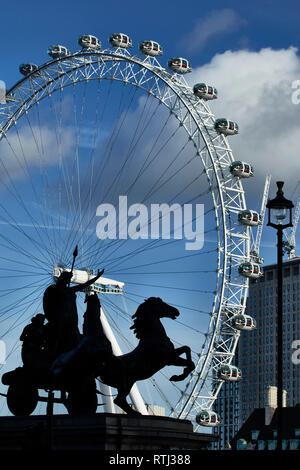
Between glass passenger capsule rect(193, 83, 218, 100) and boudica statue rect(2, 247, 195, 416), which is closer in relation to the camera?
boudica statue rect(2, 247, 195, 416)

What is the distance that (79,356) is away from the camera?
30203 millimetres

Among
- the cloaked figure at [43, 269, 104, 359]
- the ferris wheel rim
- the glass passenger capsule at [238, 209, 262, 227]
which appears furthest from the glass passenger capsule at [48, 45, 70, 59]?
the cloaked figure at [43, 269, 104, 359]

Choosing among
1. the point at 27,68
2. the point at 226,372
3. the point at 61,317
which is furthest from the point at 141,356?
the point at 27,68

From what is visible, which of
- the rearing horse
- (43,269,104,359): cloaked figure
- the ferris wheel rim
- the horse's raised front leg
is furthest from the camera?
the ferris wheel rim

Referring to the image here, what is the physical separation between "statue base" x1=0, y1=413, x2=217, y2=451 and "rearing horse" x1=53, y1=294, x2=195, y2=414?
4.39ft

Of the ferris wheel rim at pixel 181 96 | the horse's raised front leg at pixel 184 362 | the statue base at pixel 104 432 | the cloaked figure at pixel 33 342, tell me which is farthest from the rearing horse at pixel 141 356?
the ferris wheel rim at pixel 181 96

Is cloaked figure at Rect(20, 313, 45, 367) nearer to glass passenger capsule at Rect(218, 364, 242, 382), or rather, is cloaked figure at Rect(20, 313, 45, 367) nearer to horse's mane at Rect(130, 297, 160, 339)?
horse's mane at Rect(130, 297, 160, 339)

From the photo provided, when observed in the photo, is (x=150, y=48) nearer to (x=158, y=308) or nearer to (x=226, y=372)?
(x=226, y=372)

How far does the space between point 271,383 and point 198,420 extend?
359 ft

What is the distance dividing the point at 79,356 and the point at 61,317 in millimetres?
2230

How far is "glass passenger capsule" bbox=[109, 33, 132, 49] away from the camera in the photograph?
189 feet

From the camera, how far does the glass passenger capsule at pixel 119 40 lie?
57562mm

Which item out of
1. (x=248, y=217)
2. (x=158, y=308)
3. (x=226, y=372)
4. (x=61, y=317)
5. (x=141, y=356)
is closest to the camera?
(x=141, y=356)

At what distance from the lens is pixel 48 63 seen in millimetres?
58594
